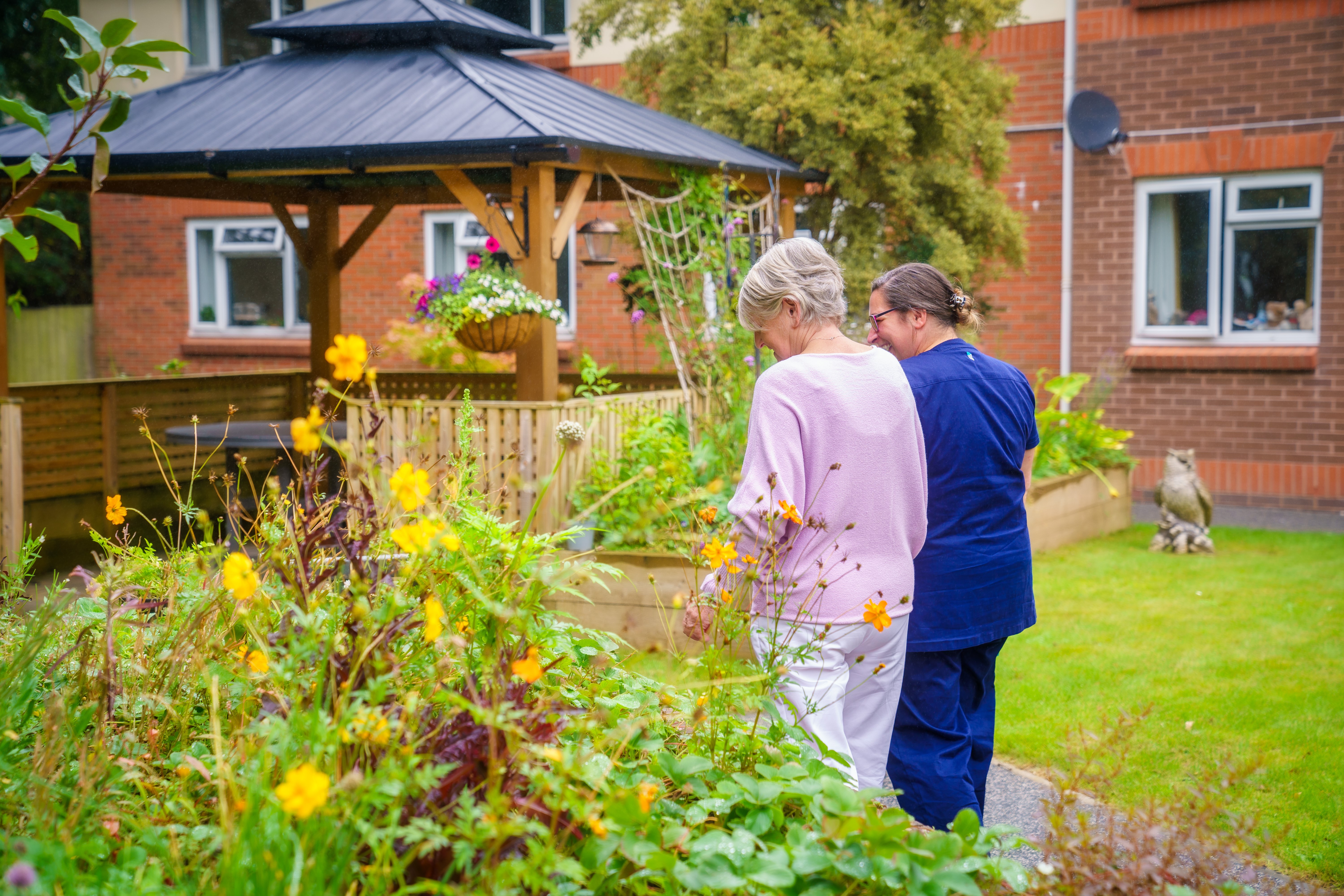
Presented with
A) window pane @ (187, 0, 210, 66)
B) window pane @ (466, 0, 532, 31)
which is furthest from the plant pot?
window pane @ (187, 0, 210, 66)

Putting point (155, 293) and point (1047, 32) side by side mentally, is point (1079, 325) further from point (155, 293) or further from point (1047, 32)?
point (155, 293)

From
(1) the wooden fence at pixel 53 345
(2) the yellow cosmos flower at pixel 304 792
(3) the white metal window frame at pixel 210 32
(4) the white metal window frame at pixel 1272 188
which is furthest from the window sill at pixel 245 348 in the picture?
(2) the yellow cosmos flower at pixel 304 792

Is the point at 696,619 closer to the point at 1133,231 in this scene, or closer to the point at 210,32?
the point at 1133,231

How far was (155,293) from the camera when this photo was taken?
1491 cm

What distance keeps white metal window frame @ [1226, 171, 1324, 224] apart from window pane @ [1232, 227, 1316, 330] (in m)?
0.14

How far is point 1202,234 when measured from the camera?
35.9 ft

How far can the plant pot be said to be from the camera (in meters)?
6.47

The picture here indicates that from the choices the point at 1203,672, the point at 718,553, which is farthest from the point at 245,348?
the point at 718,553

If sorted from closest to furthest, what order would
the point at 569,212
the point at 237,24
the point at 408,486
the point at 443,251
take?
the point at 408,486 → the point at 569,212 → the point at 443,251 → the point at 237,24

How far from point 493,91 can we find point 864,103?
3737 millimetres

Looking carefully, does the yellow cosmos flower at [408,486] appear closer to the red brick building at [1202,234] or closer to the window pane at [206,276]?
the red brick building at [1202,234]

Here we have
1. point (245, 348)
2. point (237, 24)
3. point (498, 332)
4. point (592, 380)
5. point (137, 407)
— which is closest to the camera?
point (498, 332)

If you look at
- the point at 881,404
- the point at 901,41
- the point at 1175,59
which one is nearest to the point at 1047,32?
the point at 1175,59

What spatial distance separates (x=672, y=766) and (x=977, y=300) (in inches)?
379
